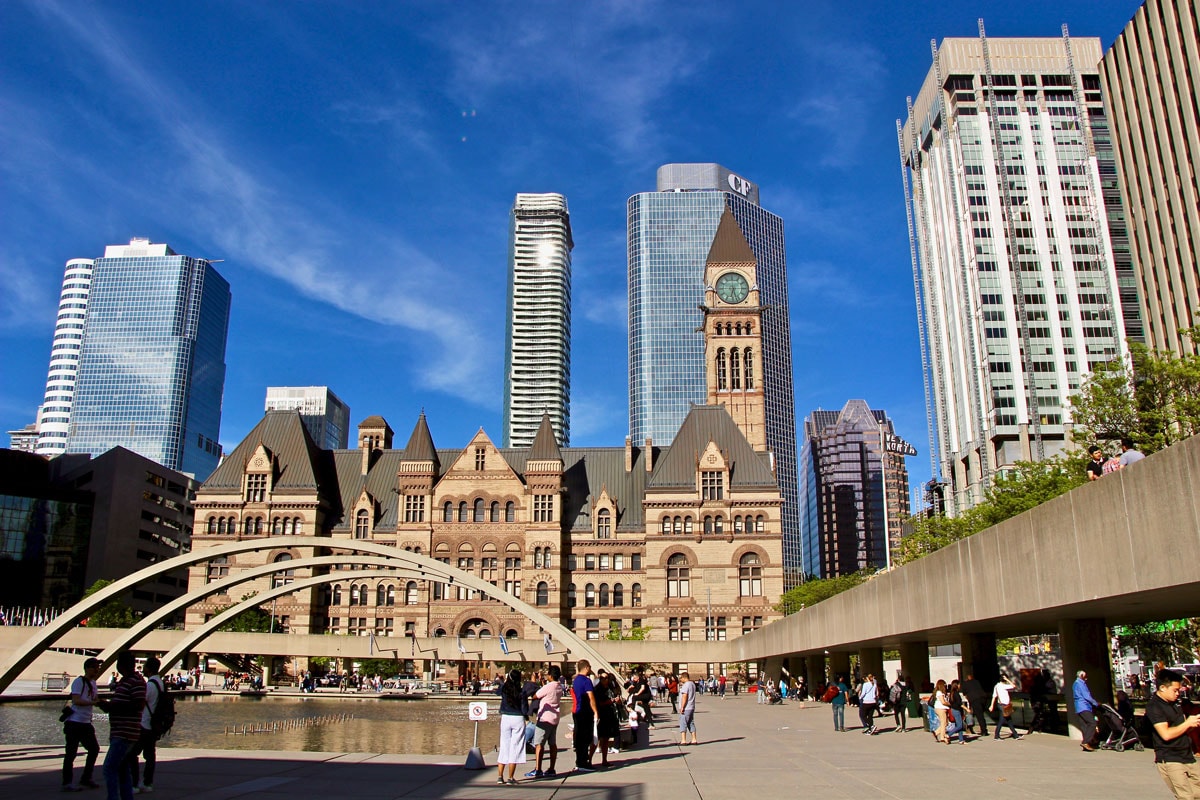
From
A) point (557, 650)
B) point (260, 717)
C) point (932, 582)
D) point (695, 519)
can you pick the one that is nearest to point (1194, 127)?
point (695, 519)

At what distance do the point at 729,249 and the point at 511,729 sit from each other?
283 feet

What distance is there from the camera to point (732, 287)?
95.5 meters

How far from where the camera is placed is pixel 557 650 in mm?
65125

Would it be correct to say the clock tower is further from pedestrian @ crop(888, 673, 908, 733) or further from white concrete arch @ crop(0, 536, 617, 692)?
pedestrian @ crop(888, 673, 908, 733)

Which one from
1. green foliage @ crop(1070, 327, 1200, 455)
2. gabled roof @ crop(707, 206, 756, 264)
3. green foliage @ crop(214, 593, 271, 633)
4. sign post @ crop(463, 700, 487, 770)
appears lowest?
sign post @ crop(463, 700, 487, 770)

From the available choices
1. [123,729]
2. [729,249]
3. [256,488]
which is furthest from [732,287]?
[123,729]

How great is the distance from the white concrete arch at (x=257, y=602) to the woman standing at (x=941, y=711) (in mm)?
10457

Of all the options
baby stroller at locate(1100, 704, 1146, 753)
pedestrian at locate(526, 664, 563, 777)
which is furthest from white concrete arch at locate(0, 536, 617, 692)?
baby stroller at locate(1100, 704, 1146, 753)

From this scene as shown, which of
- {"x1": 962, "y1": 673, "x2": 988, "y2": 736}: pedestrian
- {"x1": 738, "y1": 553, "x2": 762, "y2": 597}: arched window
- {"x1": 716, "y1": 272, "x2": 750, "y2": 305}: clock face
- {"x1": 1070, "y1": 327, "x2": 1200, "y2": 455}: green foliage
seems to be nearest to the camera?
{"x1": 962, "y1": 673, "x2": 988, "y2": 736}: pedestrian

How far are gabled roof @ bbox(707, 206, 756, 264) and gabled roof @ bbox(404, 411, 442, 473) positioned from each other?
33.5 meters

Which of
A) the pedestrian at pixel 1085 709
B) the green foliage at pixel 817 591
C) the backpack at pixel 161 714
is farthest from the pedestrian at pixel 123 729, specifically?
the green foliage at pixel 817 591

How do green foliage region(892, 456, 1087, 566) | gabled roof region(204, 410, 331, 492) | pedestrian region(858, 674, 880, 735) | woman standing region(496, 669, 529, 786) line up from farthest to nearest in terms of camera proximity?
gabled roof region(204, 410, 331, 492)
green foliage region(892, 456, 1087, 566)
pedestrian region(858, 674, 880, 735)
woman standing region(496, 669, 529, 786)

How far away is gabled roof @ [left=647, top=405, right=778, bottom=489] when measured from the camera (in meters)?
76.2

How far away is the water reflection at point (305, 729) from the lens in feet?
77.8
